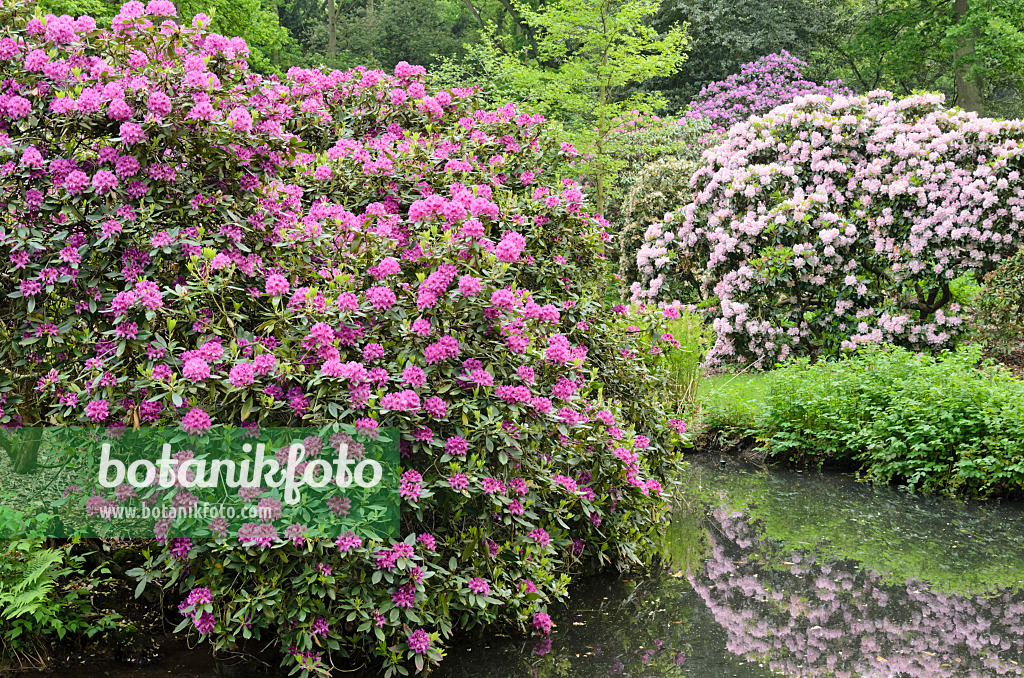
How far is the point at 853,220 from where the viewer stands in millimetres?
9094

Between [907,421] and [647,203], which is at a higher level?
[647,203]

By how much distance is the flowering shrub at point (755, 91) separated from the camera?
69.1 ft

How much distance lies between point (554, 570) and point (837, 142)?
6885 mm

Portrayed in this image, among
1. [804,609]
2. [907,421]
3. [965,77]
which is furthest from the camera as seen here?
[965,77]

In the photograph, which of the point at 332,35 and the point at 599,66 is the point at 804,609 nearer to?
the point at 599,66

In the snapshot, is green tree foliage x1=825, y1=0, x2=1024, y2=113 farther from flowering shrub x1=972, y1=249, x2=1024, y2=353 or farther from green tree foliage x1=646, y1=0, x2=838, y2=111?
flowering shrub x1=972, y1=249, x2=1024, y2=353

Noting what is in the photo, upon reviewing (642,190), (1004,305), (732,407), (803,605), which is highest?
(642,190)

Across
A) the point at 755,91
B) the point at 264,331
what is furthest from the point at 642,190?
the point at 755,91

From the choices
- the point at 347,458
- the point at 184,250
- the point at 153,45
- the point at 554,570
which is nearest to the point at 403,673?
the point at 347,458

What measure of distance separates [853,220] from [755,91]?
545 inches

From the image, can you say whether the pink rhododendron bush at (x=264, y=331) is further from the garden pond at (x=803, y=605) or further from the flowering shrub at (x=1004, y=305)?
the flowering shrub at (x=1004, y=305)

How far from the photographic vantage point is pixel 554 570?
4.12 metres

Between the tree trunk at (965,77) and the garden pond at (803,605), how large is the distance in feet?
72.3

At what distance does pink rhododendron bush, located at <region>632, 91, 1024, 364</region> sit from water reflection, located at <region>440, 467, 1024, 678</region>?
387 centimetres
